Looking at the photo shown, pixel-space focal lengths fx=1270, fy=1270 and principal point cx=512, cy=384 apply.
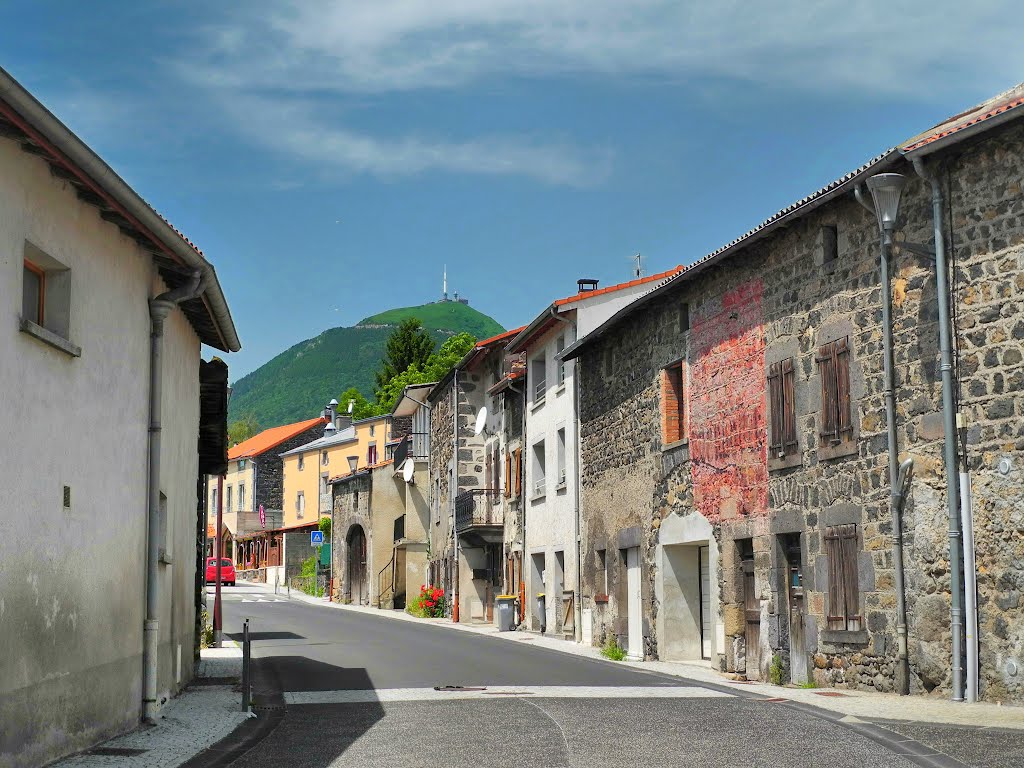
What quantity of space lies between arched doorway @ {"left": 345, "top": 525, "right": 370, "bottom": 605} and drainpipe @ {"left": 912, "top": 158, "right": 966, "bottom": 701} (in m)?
39.1

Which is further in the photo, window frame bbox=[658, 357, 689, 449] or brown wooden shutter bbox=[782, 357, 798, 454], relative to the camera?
window frame bbox=[658, 357, 689, 449]

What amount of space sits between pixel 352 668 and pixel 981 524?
9.81 m

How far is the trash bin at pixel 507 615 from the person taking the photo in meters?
33.3

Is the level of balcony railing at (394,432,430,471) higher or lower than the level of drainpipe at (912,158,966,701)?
higher

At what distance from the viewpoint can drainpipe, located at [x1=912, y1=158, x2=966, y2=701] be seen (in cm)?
1328

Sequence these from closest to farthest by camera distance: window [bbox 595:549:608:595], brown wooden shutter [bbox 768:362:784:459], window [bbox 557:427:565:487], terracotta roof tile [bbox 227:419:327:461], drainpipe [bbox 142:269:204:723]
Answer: drainpipe [bbox 142:269:204:723], brown wooden shutter [bbox 768:362:784:459], window [bbox 595:549:608:595], window [bbox 557:427:565:487], terracotta roof tile [bbox 227:419:327:461]

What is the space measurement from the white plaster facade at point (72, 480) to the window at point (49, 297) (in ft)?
0.18

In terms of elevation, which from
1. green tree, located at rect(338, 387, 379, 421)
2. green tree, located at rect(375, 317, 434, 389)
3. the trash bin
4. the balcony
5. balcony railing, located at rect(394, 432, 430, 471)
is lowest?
the trash bin

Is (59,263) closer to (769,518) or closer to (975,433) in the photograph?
(975,433)

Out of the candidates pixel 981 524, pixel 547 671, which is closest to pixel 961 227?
pixel 981 524

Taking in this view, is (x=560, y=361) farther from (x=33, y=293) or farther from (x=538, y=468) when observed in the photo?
(x=33, y=293)

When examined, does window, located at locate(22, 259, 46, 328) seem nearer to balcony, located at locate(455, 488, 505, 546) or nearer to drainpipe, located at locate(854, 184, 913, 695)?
drainpipe, located at locate(854, 184, 913, 695)

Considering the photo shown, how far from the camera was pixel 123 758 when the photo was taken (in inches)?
390

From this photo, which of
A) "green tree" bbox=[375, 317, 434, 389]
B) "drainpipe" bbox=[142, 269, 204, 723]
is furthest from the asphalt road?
"green tree" bbox=[375, 317, 434, 389]
